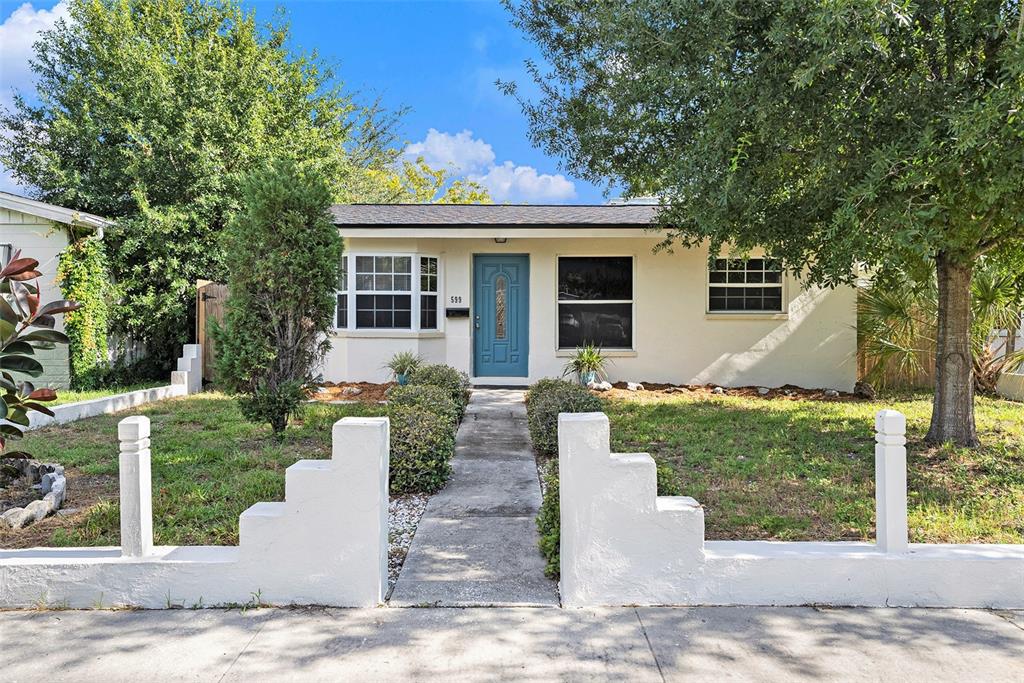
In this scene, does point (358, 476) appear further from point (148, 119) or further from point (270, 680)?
point (148, 119)

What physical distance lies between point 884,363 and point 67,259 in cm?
1451

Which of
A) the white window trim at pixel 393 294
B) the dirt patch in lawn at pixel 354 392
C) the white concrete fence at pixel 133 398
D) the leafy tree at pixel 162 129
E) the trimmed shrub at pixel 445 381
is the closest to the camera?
the white concrete fence at pixel 133 398

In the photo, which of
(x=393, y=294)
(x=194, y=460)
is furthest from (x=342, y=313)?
(x=194, y=460)

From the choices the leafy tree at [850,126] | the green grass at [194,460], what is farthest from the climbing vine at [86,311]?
the leafy tree at [850,126]

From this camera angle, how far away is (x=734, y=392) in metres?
11.4

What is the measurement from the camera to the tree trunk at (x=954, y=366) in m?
6.81

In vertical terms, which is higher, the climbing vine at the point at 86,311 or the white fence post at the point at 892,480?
the climbing vine at the point at 86,311

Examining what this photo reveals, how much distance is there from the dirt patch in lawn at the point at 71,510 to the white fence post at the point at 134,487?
1.29m

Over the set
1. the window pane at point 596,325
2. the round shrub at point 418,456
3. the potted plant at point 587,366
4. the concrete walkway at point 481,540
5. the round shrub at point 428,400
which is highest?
the window pane at point 596,325

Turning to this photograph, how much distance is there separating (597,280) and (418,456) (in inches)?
288

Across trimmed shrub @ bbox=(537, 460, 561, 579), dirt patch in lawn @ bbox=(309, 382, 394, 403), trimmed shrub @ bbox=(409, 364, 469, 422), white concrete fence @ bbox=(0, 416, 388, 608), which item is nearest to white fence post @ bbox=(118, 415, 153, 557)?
white concrete fence @ bbox=(0, 416, 388, 608)

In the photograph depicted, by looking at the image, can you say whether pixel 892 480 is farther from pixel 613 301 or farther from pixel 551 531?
pixel 613 301

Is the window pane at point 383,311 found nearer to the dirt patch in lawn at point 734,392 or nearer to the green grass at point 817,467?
the dirt patch in lawn at point 734,392

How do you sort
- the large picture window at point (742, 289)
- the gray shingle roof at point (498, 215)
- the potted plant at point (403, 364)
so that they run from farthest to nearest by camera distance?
the large picture window at point (742, 289) < the gray shingle roof at point (498, 215) < the potted plant at point (403, 364)
